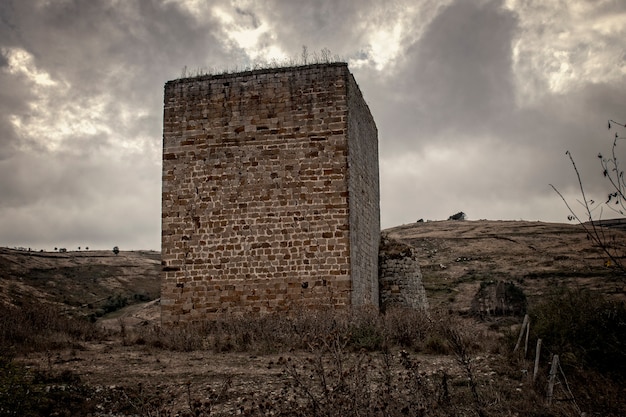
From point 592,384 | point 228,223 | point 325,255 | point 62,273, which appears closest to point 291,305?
point 325,255

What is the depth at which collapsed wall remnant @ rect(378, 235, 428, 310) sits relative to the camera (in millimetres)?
15680

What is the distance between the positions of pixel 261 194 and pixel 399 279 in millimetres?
5278

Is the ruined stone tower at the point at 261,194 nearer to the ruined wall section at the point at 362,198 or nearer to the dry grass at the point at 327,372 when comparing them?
the ruined wall section at the point at 362,198

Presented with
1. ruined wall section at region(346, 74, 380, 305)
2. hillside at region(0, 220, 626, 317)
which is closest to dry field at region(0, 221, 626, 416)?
ruined wall section at region(346, 74, 380, 305)

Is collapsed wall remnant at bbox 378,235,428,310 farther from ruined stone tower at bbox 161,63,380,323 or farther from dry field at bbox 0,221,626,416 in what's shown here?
dry field at bbox 0,221,626,416

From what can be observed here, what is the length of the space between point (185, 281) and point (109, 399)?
5.91 metres

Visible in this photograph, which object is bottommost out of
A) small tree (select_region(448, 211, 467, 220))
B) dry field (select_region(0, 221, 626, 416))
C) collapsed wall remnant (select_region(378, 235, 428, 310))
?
dry field (select_region(0, 221, 626, 416))

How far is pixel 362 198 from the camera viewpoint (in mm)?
14094

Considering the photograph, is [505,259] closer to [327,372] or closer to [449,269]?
[449,269]

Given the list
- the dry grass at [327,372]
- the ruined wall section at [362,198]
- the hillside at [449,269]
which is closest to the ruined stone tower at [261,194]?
the ruined wall section at [362,198]

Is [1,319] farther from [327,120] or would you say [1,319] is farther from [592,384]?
[592,384]

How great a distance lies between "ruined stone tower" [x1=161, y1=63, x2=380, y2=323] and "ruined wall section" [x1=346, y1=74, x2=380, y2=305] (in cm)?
9

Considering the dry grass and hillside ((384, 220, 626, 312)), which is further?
hillside ((384, 220, 626, 312))

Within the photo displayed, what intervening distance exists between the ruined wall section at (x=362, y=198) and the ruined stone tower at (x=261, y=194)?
0.09 metres
